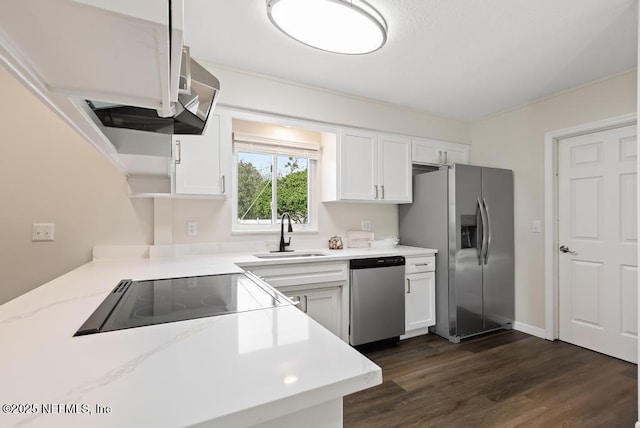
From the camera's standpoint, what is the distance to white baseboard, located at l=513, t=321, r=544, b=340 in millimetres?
3039

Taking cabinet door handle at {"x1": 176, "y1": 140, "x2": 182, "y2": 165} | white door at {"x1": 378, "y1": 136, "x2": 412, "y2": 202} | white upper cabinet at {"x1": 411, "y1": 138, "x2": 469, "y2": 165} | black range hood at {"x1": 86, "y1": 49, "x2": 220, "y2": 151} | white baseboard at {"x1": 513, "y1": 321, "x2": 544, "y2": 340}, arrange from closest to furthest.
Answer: black range hood at {"x1": 86, "y1": 49, "x2": 220, "y2": 151} < cabinet door handle at {"x1": 176, "y1": 140, "x2": 182, "y2": 165} < white baseboard at {"x1": 513, "y1": 321, "x2": 544, "y2": 340} < white door at {"x1": 378, "y1": 136, "x2": 412, "y2": 202} < white upper cabinet at {"x1": 411, "y1": 138, "x2": 469, "y2": 165}

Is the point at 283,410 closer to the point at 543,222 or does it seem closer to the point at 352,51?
the point at 352,51

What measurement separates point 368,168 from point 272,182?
38.9 inches

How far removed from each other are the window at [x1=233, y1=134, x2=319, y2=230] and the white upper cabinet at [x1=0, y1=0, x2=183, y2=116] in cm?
214

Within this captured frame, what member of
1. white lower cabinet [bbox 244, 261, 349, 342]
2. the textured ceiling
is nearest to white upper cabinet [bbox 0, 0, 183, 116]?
the textured ceiling

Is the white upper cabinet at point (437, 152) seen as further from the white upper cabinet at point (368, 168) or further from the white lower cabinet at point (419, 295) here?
the white lower cabinet at point (419, 295)

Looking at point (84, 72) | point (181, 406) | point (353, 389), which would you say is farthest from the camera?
point (84, 72)

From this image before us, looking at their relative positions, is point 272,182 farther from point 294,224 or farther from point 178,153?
point 178,153

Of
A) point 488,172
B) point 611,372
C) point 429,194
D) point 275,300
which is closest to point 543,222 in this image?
point 488,172

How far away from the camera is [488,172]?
3.16 metres

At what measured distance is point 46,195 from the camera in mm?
2133

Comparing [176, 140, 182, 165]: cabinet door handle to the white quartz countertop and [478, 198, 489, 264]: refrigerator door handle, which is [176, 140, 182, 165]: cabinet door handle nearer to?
the white quartz countertop

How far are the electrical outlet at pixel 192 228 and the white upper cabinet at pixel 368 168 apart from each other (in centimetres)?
126

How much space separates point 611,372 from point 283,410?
3059 millimetres
